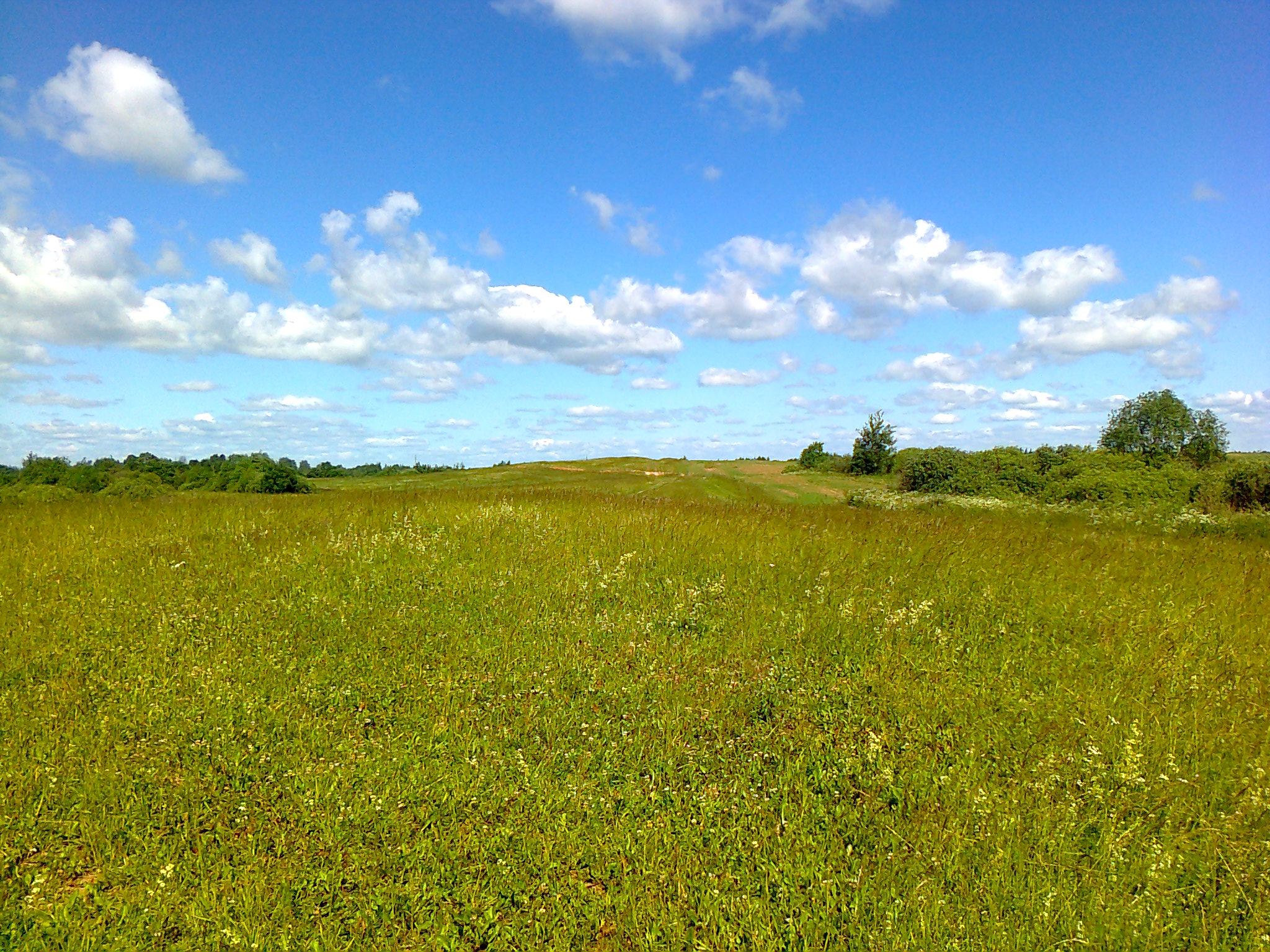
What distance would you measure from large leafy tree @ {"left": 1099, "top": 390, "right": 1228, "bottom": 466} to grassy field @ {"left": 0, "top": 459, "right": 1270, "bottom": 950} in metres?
29.4

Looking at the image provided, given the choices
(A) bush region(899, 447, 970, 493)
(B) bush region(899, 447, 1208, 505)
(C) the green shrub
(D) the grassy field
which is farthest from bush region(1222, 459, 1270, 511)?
(C) the green shrub

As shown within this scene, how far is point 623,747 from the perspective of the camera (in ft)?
17.2

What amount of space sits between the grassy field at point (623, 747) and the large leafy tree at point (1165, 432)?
2938 centimetres

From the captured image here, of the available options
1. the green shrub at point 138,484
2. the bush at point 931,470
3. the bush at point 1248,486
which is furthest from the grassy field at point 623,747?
the bush at point 931,470

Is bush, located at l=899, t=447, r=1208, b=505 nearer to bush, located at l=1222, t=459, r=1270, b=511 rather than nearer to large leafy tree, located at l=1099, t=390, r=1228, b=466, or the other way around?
bush, located at l=1222, t=459, r=1270, b=511

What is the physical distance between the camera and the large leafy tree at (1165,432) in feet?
103

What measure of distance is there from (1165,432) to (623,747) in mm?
39794

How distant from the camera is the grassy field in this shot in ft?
12.7

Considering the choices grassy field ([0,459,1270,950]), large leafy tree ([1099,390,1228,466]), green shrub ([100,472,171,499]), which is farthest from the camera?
large leafy tree ([1099,390,1228,466])

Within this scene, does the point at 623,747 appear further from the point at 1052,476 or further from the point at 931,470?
the point at 1052,476

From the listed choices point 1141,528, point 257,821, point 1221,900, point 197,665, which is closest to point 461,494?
point 197,665

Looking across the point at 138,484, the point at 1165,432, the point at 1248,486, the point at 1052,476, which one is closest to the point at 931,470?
the point at 1052,476

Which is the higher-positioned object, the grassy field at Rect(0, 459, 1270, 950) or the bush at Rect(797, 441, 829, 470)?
the bush at Rect(797, 441, 829, 470)

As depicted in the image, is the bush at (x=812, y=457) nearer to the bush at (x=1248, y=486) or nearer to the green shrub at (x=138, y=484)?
the bush at (x=1248, y=486)
